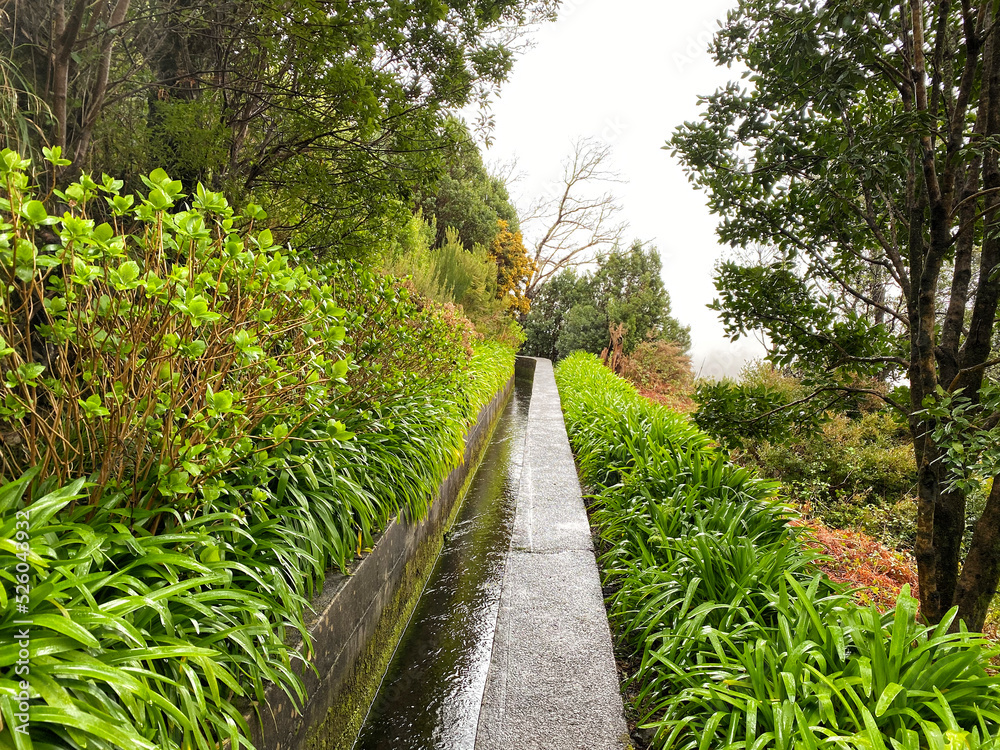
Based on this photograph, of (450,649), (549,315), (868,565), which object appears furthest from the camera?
(549,315)

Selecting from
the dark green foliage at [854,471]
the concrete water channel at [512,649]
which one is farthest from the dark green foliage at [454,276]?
the dark green foliage at [854,471]

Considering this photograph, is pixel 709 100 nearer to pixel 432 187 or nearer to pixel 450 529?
pixel 432 187

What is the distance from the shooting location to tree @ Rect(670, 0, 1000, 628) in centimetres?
199

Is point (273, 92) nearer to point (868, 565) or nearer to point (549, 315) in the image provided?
point (868, 565)

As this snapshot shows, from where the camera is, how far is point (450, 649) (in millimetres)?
2406

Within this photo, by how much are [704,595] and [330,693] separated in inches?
60.6

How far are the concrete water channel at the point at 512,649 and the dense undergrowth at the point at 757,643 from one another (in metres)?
0.20

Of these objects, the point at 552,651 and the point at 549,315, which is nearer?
the point at 552,651

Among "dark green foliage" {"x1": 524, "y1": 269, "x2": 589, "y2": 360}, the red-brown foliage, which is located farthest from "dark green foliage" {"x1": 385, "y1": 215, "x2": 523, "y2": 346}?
"dark green foliage" {"x1": 524, "y1": 269, "x2": 589, "y2": 360}

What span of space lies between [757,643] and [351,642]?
147 centimetres

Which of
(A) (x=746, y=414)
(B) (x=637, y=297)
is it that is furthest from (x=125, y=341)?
(B) (x=637, y=297)

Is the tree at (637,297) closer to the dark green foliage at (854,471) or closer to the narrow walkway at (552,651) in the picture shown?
the dark green foliage at (854,471)

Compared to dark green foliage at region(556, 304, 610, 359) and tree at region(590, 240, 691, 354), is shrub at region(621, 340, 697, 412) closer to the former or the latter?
tree at region(590, 240, 691, 354)

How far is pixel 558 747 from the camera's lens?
1.49 metres
